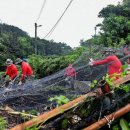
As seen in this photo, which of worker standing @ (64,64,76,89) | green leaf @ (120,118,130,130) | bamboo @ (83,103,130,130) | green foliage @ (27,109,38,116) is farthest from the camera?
worker standing @ (64,64,76,89)

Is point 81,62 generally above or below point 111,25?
below

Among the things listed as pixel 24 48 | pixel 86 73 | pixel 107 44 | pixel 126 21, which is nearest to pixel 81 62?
pixel 86 73

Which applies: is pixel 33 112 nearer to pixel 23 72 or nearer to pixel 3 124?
pixel 3 124

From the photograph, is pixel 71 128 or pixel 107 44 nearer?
pixel 71 128

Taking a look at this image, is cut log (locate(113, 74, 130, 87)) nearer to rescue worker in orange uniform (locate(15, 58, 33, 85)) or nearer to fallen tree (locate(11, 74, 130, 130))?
fallen tree (locate(11, 74, 130, 130))

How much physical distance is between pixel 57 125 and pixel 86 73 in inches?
193

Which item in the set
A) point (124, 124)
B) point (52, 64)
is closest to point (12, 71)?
point (124, 124)

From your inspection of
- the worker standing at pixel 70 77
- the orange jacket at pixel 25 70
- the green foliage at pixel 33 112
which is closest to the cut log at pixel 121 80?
the green foliage at pixel 33 112

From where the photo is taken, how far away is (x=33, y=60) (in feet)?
94.9

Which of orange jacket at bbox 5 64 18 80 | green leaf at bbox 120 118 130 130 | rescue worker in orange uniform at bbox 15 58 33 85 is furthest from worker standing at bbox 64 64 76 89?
orange jacket at bbox 5 64 18 80

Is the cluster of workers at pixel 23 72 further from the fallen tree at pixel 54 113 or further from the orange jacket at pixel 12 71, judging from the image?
the fallen tree at pixel 54 113

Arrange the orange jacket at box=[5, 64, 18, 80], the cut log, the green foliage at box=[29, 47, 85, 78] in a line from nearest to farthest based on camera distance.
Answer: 1. the cut log
2. the orange jacket at box=[5, 64, 18, 80]
3. the green foliage at box=[29, 47, 85, 78]

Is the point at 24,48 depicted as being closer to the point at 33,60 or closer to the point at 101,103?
the point at 33,60

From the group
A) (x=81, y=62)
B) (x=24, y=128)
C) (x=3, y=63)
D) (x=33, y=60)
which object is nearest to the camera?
(x=24, y=128)
